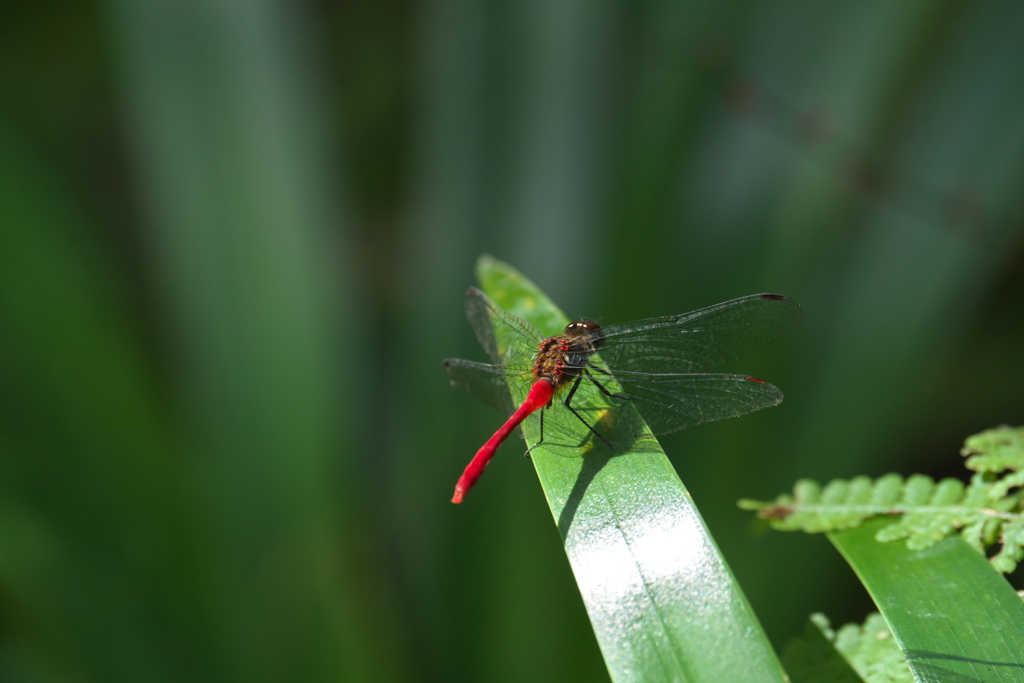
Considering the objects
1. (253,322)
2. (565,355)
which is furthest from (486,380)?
(253,322)

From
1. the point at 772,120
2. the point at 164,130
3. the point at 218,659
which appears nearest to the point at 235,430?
the point at 218,659

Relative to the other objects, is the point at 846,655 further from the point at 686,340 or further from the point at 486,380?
the point at 486,380

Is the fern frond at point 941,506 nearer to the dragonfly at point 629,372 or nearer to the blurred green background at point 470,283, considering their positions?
the dragonfly at point 629,372

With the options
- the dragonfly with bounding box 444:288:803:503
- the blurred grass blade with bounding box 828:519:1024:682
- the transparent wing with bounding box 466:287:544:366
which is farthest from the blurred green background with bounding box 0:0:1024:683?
the blurred grass blade with bounding box 828:519:1024:682

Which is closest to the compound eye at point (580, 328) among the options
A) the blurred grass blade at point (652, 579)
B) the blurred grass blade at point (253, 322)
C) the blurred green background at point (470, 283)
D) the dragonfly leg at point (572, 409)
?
the dragonfly leg at point (572, 409)

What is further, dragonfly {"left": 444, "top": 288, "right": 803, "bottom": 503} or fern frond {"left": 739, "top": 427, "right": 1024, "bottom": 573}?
dragonfly {"left": 444, "top": 288, "right": 803, "bottom": 503}

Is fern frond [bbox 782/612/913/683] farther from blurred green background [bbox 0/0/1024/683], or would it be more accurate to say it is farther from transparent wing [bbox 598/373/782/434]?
blurred green background [bbox 0/0/1024/683]
